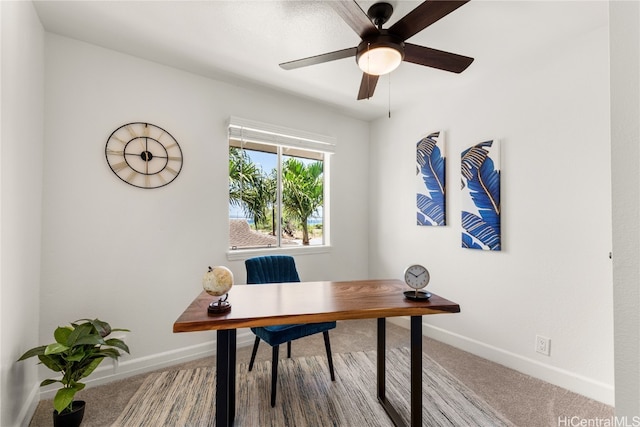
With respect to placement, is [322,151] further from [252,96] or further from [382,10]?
[382,10]

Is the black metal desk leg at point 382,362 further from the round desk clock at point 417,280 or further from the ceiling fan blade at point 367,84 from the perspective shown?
the ceiling fan blade at point 367,84

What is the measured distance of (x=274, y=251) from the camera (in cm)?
309

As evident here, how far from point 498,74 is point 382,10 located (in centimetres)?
142

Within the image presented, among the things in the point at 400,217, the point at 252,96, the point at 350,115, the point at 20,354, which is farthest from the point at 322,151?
the point at 20,354

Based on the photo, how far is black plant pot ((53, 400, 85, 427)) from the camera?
161 cm

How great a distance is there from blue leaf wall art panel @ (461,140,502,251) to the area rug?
1.17m

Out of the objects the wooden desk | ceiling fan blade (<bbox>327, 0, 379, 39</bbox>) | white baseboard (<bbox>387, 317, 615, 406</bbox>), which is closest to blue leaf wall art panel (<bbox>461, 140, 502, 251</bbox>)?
white baseboard (<bbox>387, 317, 615, 406</bbox>)

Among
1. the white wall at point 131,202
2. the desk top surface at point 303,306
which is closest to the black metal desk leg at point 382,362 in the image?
the desk top surface at point 303,306

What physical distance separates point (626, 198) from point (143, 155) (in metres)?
2.77

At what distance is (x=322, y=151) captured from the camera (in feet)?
11.2

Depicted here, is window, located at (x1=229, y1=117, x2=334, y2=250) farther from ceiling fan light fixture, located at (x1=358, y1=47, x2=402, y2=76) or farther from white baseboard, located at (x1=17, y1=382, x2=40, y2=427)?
white baseboard, located at (x1=17, y1=382, x2=40, y2=427)

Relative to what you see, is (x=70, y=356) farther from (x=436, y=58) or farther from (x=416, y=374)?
(x=436, y=58)

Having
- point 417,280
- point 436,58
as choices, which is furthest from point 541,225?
point 436,58

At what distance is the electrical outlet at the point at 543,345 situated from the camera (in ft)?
7.13
